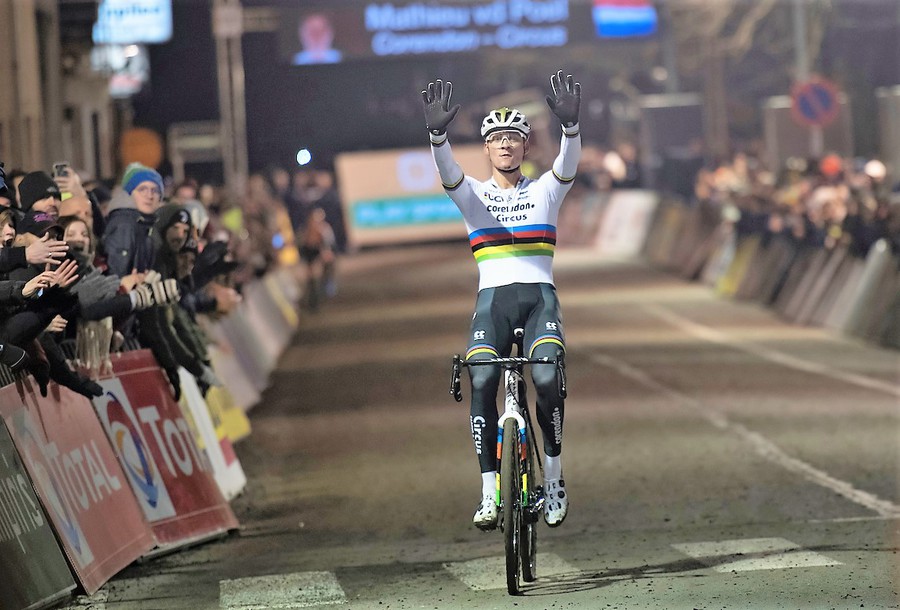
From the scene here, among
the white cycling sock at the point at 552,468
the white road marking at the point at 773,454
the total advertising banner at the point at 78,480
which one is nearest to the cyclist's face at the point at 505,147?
the white cycling sock at the point at 552,468

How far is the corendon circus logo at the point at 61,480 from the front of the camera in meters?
9.87

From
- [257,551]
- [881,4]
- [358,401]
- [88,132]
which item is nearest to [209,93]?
[881,4]

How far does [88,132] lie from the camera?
3241 centimetres

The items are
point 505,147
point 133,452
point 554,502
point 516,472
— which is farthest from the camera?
point 133,452

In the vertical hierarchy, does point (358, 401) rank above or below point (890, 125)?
below

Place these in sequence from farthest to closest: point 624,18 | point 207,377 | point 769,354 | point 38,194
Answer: point 624,18, point 769,354, point 207,377, point 38,194

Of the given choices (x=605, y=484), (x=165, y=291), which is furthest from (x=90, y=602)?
(x=605, y=484)

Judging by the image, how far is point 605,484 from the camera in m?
14.0

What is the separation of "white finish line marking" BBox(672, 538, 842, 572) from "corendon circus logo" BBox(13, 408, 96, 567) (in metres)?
3.41

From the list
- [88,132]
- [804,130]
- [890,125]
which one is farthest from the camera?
[804,130]

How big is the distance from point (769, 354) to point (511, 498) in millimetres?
14257

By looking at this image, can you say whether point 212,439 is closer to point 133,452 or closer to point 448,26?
point 133,452

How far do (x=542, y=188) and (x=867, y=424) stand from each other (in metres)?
7.42

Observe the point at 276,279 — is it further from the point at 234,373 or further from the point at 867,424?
the point at 867,424
